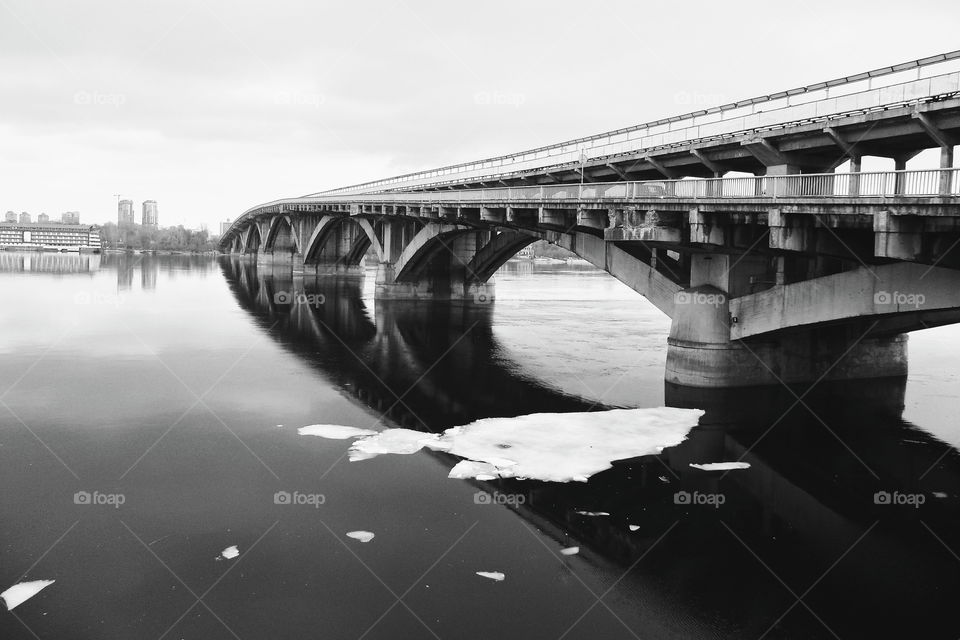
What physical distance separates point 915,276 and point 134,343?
27.2 m

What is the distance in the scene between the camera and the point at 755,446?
59.3ft

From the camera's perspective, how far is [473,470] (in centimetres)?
1508

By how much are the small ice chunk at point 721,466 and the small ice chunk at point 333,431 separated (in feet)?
23.7

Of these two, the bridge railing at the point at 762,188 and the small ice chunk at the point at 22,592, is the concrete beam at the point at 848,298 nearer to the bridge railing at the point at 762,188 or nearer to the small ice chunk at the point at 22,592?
the bridge railing at the point at 762,188

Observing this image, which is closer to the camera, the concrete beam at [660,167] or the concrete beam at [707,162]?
the concrete beam at [707,162]

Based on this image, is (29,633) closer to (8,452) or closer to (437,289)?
(8,452)

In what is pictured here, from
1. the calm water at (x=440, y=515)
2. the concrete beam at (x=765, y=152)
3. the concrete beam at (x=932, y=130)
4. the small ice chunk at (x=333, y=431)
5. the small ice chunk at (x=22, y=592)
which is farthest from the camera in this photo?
the concrete beam at (x=765, y=152)

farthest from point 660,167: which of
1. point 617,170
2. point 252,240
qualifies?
point 252,240

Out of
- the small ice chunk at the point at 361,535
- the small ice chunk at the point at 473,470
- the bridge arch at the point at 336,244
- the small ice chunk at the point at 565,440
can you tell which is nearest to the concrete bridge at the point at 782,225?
the small ice chunk at the point at 565,440

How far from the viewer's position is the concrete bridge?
57.1ft

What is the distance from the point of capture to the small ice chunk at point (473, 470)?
14.7 meters


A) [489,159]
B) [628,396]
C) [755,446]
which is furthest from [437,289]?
[755,446]

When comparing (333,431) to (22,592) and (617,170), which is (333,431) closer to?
(22,592)

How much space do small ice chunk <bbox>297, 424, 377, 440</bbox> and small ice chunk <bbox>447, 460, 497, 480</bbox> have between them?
3.24 meters
